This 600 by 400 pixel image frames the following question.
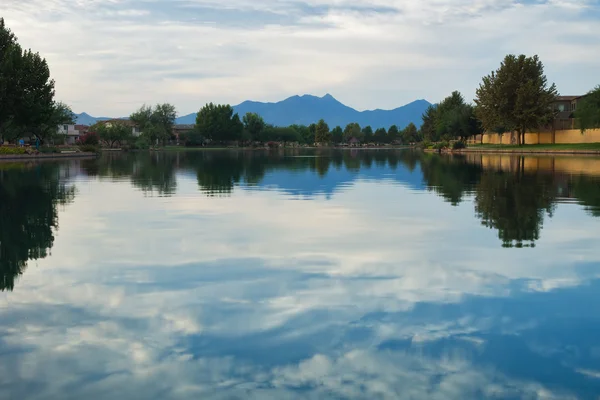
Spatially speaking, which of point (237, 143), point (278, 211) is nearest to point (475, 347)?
point (278, 211)

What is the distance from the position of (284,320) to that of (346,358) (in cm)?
143

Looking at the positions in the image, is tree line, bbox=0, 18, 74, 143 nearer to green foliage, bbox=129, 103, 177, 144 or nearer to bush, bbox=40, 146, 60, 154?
bush, bbox=40, 146, 60, 154

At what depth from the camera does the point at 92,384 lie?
5.56 meters

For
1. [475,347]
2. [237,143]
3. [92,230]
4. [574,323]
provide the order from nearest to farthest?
[475,347] → [574,323] → [92,230] → [237,143]

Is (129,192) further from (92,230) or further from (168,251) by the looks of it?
(168,251)

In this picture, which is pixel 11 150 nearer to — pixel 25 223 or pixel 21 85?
pixel 21 85

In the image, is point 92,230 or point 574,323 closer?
point 574,323

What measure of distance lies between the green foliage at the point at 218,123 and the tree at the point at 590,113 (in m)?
113

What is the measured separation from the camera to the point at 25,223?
1557 centimetres

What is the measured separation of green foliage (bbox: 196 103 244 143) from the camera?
17112cm

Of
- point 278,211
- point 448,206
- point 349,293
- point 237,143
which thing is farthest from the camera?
point 237,143

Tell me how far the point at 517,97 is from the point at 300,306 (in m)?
84.0

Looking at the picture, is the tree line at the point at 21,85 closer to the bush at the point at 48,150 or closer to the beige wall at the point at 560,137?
the bush at the point at 48,150

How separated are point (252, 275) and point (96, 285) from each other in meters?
2.42
